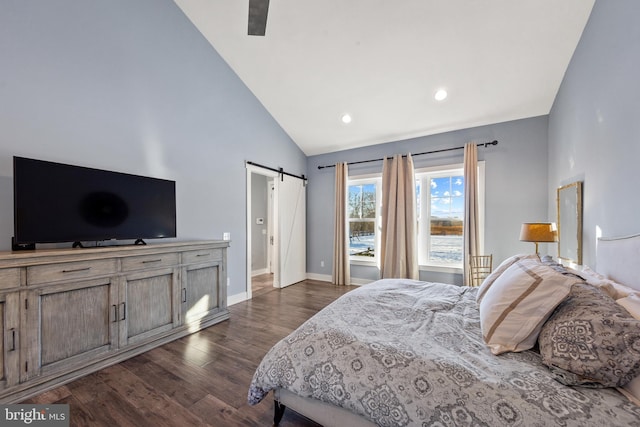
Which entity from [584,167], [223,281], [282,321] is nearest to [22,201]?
[223,281]

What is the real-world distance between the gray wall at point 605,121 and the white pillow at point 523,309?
0.88 meters

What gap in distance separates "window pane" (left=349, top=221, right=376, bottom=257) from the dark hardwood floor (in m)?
2.43

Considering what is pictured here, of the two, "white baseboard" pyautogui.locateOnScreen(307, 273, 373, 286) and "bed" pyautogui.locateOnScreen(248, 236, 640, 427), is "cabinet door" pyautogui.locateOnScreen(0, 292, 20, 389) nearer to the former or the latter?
"bed" pyautogui.locateOnScreen(248, 236, 640, 427)

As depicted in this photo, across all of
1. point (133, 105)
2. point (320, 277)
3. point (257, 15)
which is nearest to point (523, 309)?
point (257, 15)

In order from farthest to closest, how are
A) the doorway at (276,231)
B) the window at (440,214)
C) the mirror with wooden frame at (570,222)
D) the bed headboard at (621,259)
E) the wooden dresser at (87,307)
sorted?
the doorway at (276,231)
the window at (440,214)
the mirror with wooden frame at (570,222)
the wooden dresser at (87,307)
the bed headboard at (621,259)

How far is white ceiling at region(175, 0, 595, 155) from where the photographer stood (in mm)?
2504

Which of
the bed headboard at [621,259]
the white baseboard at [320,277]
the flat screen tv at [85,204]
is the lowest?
the white baseboard at [320,277]

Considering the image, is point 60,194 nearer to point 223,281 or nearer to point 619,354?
point 223,281

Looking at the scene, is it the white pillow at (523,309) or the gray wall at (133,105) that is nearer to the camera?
the white pillow at (523,309)

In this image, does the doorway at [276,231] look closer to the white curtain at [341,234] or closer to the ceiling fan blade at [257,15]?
the white curtain at [341,234]

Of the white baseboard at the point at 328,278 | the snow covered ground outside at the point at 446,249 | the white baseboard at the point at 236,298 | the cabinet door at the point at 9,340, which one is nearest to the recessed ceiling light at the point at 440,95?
the snow covered ground outside at the point at 446,249

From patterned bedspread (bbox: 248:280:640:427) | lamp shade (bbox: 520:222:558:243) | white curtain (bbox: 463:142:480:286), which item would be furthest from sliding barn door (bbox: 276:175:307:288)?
lamp shade (bbox: 520:222:558:243)

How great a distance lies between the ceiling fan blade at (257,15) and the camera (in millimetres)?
1900

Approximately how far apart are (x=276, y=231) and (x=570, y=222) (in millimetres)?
3953
